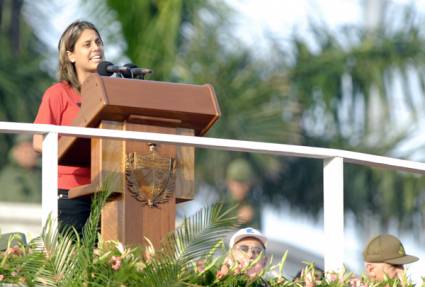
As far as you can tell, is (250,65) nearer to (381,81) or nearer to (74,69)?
(381,81)

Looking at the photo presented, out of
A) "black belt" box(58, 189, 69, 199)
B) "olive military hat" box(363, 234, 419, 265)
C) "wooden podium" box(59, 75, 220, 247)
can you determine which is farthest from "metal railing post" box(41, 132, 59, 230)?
"olive military hat" box(363, 234, 419, 265)

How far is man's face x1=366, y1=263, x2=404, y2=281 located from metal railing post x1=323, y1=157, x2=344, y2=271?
45 centimetres

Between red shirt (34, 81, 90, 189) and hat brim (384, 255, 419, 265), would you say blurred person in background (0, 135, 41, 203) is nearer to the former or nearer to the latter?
hat brim (384, 255, 419, 265)

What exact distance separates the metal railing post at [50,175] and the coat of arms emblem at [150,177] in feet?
1.28

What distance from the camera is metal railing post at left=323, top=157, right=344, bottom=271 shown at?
11.3m

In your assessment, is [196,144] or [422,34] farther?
[422,34]

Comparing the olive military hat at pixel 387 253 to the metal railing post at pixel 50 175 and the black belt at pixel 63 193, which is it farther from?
the metal railing post at pixel 50 175

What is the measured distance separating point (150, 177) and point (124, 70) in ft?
2.20

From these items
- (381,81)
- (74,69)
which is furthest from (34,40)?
(74,69)

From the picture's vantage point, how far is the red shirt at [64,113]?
11547 mm

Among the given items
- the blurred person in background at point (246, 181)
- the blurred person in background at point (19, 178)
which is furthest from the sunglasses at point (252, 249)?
the blurred person in background at point (19, 178)

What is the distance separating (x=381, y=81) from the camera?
36.7 m

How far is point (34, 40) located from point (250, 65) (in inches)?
140

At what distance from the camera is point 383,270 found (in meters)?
12.0
